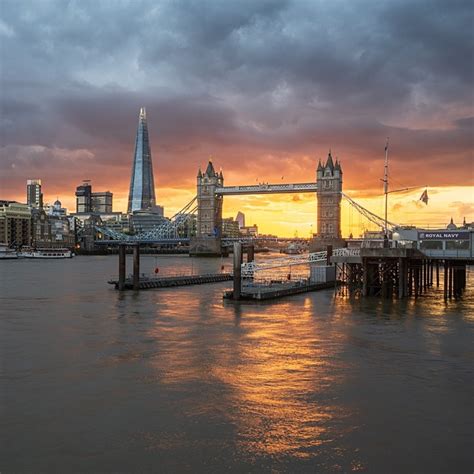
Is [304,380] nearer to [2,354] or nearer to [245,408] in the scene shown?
[245,408]

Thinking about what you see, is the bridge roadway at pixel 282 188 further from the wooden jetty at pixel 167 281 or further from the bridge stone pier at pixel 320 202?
the wooden jetty at pixel 167 281

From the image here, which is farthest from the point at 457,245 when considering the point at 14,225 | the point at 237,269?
the point at 14,225

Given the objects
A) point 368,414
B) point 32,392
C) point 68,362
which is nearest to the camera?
point 368,414

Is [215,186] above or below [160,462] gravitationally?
above

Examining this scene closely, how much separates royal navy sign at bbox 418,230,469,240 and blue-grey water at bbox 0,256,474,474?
9433mm

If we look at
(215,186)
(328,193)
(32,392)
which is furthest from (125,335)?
(215,186)

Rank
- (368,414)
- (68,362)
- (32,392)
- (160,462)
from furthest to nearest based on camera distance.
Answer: (68,362), (32,392), (368,414), (160,462)

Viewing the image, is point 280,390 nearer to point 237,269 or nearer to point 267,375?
point 267,375

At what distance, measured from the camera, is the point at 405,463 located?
12.3 m

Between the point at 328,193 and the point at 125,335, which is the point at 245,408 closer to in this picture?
the point at 125,335

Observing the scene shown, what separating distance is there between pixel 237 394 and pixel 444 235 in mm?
27429

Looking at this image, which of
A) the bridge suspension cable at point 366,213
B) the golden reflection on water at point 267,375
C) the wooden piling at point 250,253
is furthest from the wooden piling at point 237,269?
the bridge suspension cable at point 366,213

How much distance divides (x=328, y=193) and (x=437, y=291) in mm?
123222

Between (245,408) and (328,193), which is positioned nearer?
(245,408)
